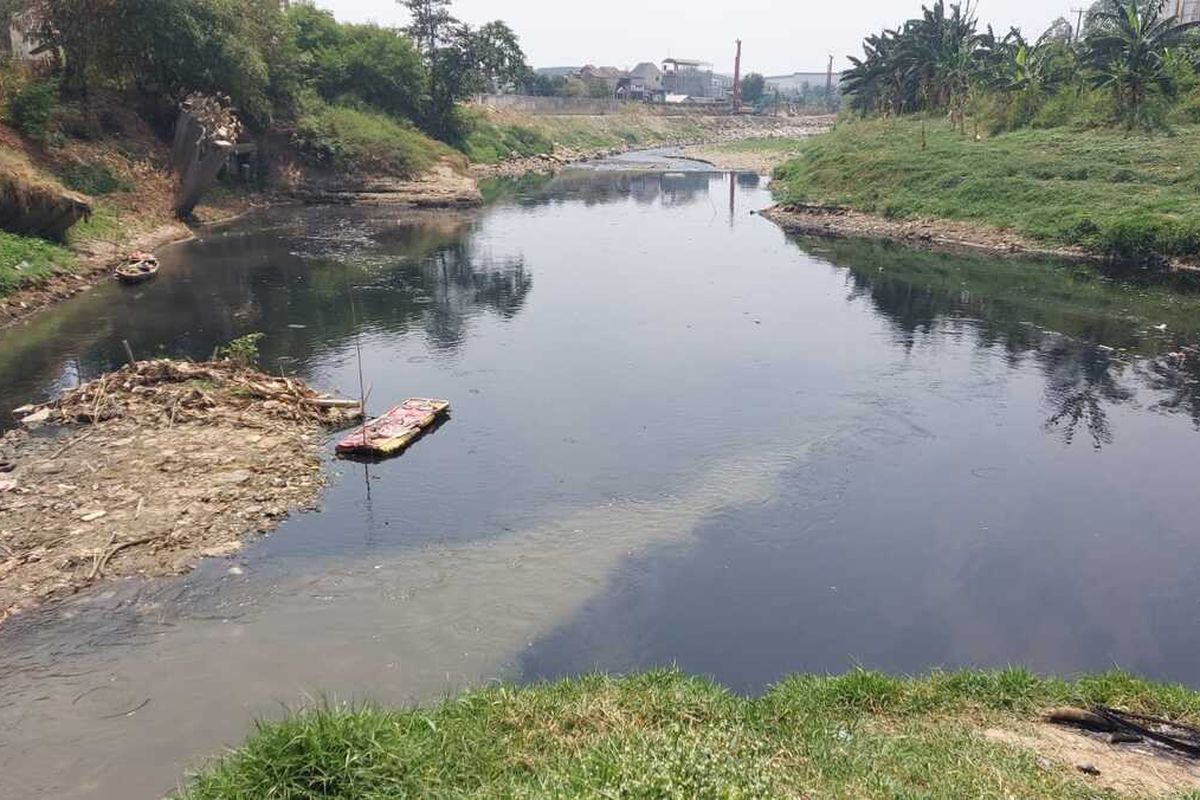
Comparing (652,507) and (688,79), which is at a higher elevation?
Result: (688,79)

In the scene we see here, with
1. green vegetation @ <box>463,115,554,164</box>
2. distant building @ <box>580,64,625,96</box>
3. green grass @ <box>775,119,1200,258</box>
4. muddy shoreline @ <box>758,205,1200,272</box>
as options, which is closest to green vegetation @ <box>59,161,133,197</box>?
muddy shoreline @ <box>758,205,1200,272</box>

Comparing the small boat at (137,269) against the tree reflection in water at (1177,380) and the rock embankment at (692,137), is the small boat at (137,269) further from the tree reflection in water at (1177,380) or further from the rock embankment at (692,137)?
the rock embankment at (692,137)

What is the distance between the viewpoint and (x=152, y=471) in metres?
12.0

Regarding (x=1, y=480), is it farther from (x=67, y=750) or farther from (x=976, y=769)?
(x=976, y=769)

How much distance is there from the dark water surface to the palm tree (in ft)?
52.0

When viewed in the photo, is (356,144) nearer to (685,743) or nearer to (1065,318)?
(1065,318)

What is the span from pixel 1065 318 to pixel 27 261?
85.5ft

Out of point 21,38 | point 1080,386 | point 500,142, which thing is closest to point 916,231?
point 1080,386

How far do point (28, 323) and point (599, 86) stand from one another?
85.2 meters

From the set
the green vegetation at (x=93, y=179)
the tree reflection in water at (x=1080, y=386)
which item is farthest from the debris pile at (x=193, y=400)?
the green vegetation at (x=93, y=179)

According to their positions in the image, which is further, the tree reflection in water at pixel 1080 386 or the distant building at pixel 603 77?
the distant building at pixel 603 77

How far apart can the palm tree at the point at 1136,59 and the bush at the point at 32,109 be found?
4019 centimetres

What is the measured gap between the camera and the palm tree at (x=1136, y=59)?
1412 inches

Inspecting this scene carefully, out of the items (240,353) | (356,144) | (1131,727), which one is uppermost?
(356,144)
